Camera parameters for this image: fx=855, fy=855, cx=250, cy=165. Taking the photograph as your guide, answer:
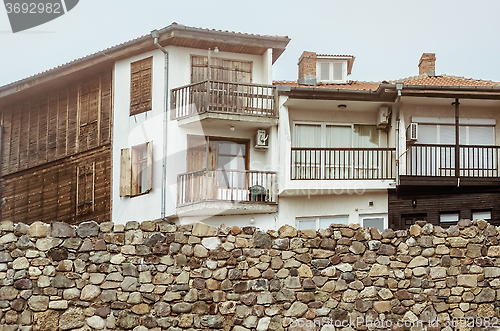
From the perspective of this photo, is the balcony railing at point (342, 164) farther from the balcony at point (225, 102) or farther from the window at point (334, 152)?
the balcony at point (225, 102)

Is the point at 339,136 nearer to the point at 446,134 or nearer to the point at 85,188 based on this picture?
the point at 446,134

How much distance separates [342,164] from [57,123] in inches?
377

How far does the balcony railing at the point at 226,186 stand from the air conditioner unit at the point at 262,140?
3.01 feet

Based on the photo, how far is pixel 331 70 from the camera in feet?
92.4

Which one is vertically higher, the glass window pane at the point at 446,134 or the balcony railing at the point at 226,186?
the glass window pane at the point at 446,134

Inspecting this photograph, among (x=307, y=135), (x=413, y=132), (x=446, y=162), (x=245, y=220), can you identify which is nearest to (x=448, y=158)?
(x=446, y=162)

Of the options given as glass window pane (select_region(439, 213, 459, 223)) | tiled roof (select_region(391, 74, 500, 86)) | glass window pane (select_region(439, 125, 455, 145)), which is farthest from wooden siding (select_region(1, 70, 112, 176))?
glass window pane (select_region(439, 213, 459, 223))

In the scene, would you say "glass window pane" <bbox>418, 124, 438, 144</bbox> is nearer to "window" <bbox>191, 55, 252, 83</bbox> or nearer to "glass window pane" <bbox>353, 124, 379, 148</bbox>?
"glass window pane" <bbox>353, 124, 379, 148</bbox>

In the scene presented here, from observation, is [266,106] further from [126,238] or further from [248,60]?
[126,238]

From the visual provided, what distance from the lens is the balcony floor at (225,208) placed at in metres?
23.9

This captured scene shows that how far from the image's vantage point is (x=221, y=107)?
24828 millimetres

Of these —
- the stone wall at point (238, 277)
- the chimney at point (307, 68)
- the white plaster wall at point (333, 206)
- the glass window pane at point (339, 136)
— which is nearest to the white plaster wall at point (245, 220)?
the white plaster wall at point (333, 206)

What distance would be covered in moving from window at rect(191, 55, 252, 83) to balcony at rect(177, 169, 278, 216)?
306 cm

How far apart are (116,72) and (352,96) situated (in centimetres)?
735
